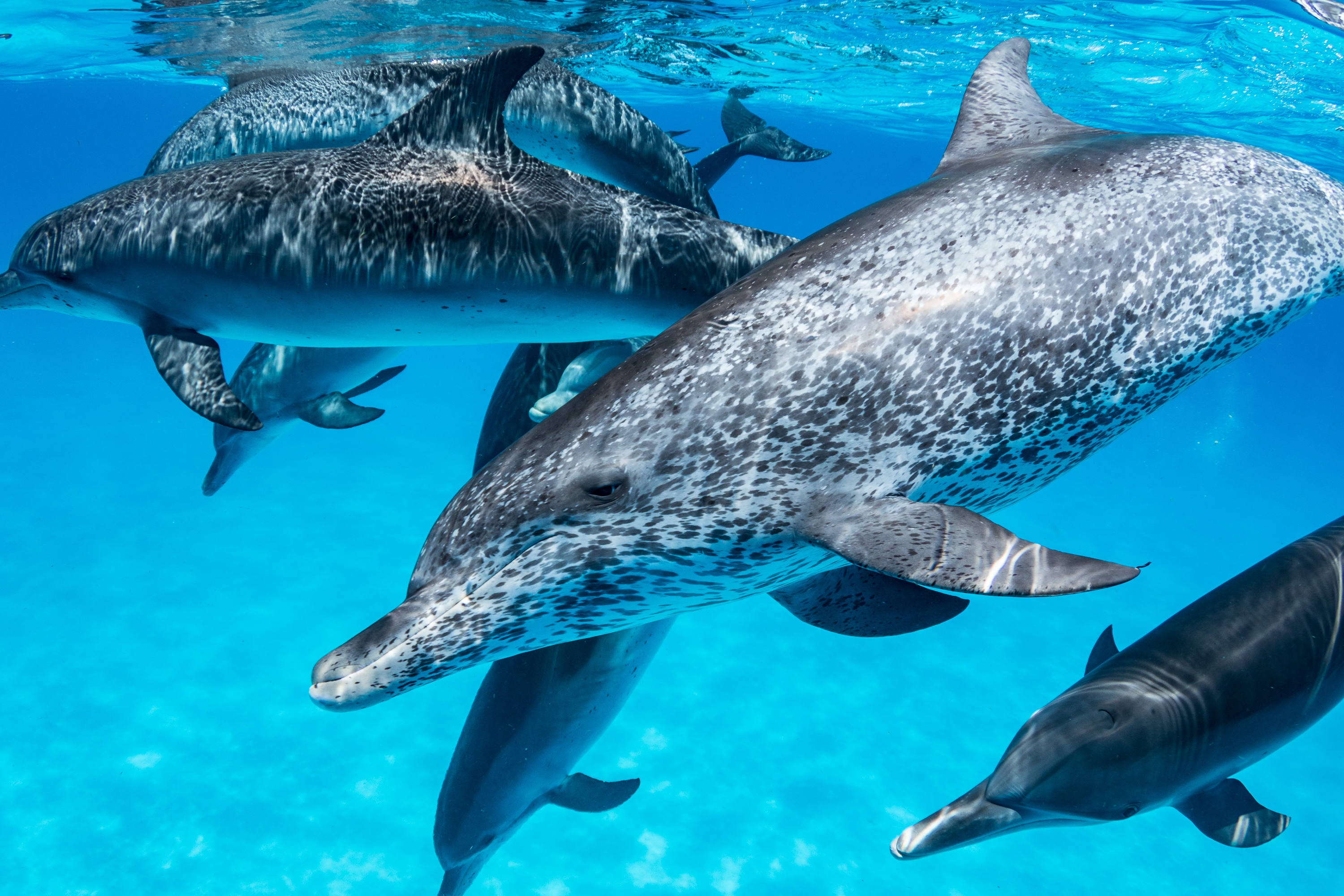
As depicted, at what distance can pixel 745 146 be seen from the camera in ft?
32.8

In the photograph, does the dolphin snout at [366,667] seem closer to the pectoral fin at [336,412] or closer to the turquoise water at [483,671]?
the pectoral fin at [336,412]

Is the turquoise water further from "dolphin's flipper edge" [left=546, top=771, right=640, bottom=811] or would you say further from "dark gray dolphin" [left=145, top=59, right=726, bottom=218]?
"dark gray dolphin" [left=145, top=59, right=726, bottom=218]

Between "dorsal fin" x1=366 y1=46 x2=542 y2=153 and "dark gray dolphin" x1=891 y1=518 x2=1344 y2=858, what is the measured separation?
4.53 metres

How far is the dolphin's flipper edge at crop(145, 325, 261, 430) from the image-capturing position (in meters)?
4.54

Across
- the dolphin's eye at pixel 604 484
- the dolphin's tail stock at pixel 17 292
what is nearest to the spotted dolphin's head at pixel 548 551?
the dolphin's eye at pixel 604 484

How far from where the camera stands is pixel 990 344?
122 inches

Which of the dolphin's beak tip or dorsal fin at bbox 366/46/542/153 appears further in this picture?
dorsal fin at bbox 366/46/542/153

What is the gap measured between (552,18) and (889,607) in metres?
14.2

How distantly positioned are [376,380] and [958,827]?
6.38 m

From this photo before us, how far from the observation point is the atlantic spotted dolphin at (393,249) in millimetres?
4234

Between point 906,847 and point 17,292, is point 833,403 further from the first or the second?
point 17,292

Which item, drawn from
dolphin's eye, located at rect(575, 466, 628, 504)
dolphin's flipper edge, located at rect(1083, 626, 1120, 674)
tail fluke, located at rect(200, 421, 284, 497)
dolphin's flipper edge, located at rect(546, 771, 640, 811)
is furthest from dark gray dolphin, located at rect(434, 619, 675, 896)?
tail fluke, located at rect(200, 421, 284, 497)

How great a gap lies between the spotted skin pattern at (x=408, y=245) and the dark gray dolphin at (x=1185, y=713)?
316 centimetres

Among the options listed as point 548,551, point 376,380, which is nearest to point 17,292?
point 376,380
